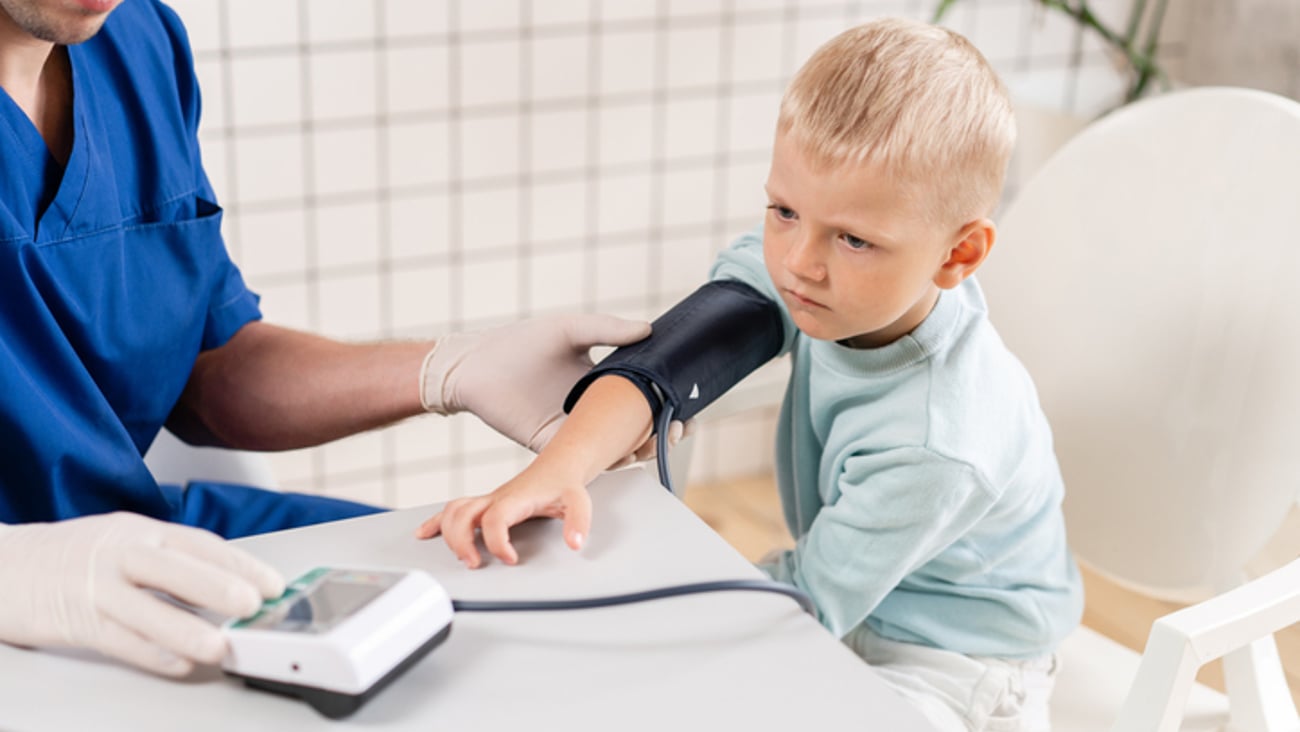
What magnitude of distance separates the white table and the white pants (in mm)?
339

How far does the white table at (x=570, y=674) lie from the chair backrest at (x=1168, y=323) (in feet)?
2.01

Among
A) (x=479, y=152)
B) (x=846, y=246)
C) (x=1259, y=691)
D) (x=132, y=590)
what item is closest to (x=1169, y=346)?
(x=1259, y=691)

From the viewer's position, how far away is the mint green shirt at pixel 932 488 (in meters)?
1.07

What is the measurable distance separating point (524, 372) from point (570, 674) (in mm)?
490

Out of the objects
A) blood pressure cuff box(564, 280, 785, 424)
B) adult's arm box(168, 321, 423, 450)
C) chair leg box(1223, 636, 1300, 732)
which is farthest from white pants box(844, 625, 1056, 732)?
adult's arm box(168, 321, 423, 450)

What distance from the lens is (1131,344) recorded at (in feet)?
4.34

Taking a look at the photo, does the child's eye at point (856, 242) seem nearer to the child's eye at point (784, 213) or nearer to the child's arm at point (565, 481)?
the child's eye at point (784, 213)

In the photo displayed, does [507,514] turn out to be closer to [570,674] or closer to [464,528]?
[464,528]

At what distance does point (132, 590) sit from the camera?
2.45 ft

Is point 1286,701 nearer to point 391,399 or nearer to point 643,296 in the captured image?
point 391,399

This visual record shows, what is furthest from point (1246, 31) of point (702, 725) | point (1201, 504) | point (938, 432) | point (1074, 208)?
point (702, 725)

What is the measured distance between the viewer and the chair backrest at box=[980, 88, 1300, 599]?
1229 millimetres

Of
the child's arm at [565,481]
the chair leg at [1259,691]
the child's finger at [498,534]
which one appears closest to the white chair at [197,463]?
the child's arm at [565,481]

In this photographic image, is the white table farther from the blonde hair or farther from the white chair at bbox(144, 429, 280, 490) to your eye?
the white chair at bbox(144, 429, 280, 490)
